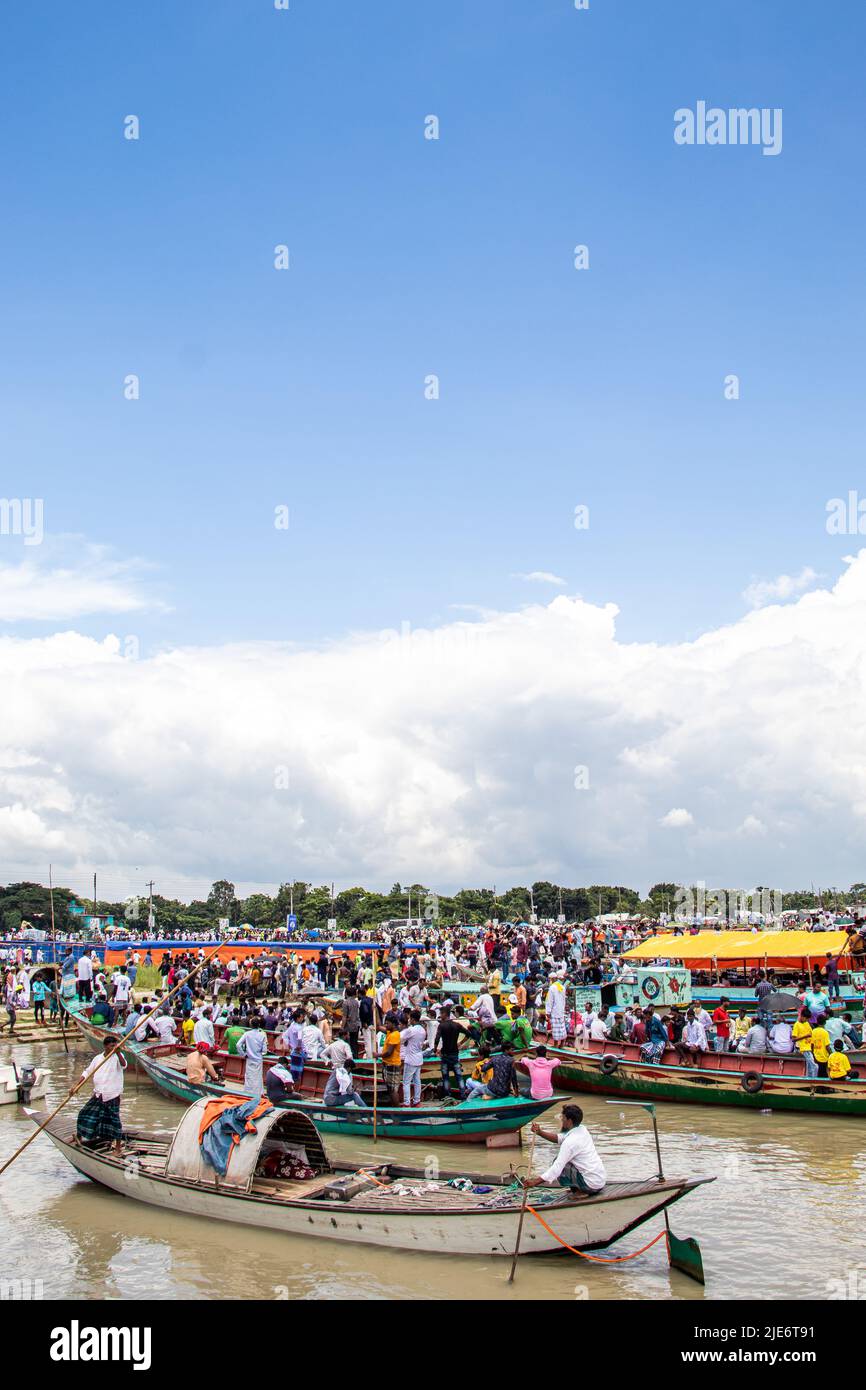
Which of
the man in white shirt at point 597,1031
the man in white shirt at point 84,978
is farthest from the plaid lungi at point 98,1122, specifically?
the man in white shirt at point 84,978

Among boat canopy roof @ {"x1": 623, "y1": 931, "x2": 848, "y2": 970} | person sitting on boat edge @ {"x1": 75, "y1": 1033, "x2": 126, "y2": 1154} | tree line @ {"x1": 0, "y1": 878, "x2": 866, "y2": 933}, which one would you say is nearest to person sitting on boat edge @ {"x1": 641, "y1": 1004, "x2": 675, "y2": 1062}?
boat canopy roof @ {"x1": 623, "y1": 931, "x2": 848, "y2": 970}

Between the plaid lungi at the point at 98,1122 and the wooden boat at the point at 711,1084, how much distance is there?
10441 mm

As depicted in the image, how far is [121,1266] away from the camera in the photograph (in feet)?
39.2

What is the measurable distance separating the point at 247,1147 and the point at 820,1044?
1209 centimetres

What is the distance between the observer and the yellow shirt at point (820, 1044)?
19.8m

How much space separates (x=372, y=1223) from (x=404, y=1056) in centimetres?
667

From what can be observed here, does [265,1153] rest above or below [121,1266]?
above

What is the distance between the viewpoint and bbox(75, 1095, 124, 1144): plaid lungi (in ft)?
49.1

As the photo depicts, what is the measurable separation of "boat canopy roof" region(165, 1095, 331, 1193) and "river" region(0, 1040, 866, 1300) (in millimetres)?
575

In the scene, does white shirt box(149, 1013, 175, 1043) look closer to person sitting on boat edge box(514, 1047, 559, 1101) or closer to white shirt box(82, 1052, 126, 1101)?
white shirt box(82, 1052, 126, 1101)
